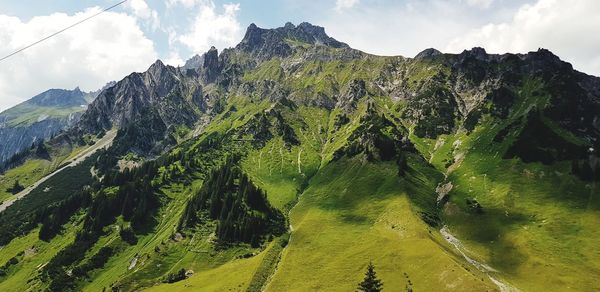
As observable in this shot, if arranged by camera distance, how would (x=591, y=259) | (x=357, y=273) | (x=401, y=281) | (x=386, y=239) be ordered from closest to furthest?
(x=401, y=281), (x=357, y=273), (x=591, y=259), (x=386, y=239)

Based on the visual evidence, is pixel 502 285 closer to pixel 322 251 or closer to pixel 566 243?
pixel 566 243

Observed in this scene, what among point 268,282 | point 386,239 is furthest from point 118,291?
point 386,239

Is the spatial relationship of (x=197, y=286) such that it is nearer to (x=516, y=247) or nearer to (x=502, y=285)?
(x=502, y=285)

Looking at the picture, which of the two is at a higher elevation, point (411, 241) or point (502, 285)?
point (411, 241)

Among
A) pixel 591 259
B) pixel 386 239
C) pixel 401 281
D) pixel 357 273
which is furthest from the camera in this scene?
pixel 386 239

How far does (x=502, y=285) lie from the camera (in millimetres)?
155750

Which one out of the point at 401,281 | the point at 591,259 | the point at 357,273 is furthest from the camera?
the point at 591,259

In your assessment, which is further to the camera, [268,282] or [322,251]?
[322,251]

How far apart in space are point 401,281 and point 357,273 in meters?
20.0

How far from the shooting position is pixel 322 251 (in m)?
198

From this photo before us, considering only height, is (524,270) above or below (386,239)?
below

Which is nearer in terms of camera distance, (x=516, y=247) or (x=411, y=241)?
(x=411, y=241)

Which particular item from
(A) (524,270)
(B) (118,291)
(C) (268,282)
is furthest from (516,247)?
(B) (118,291)

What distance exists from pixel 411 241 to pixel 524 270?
44.0 metres
